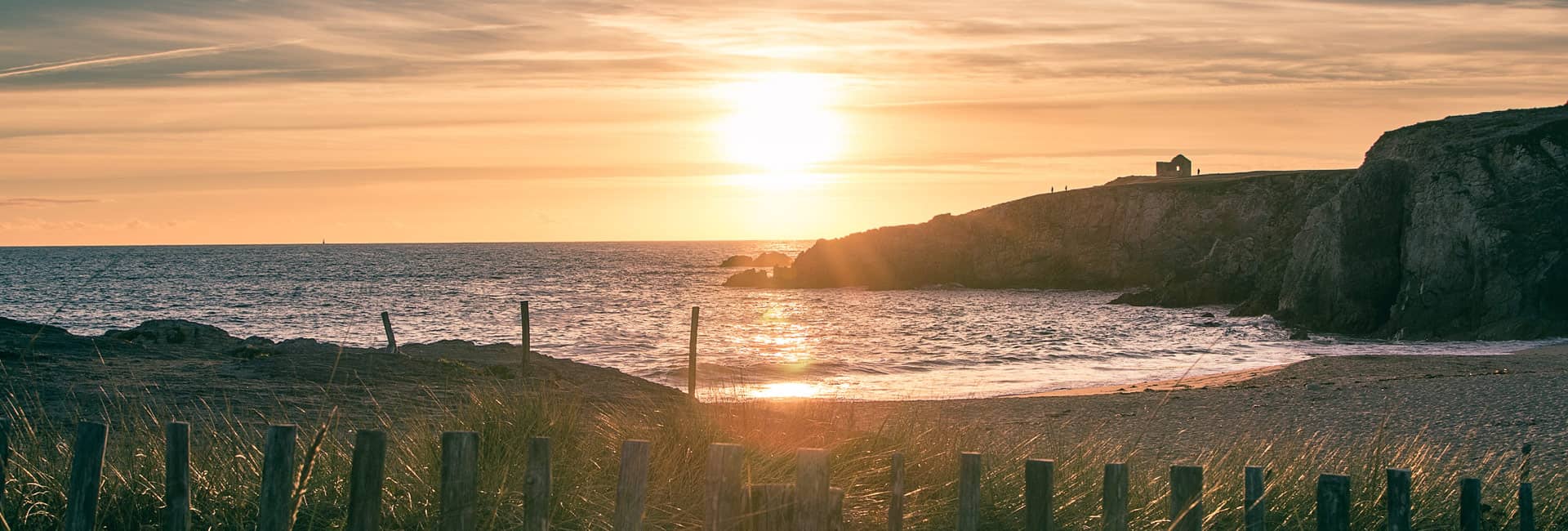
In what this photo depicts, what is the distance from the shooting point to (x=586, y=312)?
48.5 m

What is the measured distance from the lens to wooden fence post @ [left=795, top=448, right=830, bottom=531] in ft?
12.7

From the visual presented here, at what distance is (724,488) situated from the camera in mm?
3965

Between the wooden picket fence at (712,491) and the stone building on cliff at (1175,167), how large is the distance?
78962 millimetres

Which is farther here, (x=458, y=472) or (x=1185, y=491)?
(x=458, y=472)

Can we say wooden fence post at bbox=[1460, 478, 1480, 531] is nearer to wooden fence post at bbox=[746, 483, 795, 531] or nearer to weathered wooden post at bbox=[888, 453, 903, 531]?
weathered wooden post at bbox=[888, 453, 903, 531]

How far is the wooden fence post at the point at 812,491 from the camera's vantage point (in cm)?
388

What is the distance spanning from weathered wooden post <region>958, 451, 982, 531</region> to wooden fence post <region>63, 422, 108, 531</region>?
3.33 meters

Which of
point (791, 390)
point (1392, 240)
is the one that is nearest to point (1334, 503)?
point (791, 390)

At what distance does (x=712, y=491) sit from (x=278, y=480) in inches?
67.1

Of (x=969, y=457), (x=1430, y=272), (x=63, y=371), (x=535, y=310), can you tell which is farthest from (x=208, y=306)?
(x=969, y=457)

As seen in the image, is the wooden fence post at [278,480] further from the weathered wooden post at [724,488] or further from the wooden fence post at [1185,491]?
the wooden fence post at [1185,491]

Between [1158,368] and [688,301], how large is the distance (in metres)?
36.3

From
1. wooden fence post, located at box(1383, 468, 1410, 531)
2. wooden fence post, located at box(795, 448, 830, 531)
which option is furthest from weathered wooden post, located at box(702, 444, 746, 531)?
wooden fence post, located at box(1383, 468, 1410, 531)

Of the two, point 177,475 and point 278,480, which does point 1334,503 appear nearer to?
point 278,480
